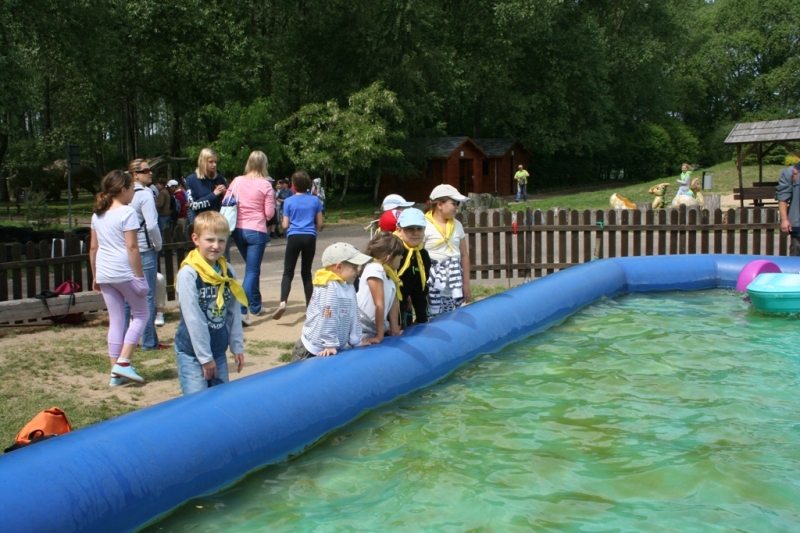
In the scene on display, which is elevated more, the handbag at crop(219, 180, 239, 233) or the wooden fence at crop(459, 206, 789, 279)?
the handbag at crop(219, 180, 239, 233)

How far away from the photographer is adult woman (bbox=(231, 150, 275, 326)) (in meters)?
8.52

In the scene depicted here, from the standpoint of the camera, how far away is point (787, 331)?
852 cm

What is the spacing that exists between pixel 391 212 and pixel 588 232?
5475 millimetres

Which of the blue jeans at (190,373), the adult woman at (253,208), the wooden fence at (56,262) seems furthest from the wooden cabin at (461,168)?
the blue jeans at (190,373)

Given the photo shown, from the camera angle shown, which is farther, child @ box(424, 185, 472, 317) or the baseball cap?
child @ box(424, 185, 472, 317)

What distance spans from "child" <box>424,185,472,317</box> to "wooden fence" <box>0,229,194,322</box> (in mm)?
4115

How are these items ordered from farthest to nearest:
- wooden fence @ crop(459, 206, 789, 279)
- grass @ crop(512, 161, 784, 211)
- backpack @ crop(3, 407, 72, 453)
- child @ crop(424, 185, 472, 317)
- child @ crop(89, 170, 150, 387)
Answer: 1. grass @ crop(512, 161, 784, 211)
2. wooden fence @ crop(459, 206, 789, 279)
3. child @ crop(424, 185, 472, 317)
4. child @ crop(89, 170, 150, 387)
5. backpack @ crop(3, 407, 72, 453)

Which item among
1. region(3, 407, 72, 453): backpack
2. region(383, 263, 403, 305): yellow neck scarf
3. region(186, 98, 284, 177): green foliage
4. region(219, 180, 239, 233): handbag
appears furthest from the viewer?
region(186, 98, 284, 177): green foliage

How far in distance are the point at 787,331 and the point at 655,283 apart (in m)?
2.41

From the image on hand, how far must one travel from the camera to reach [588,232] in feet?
40.4

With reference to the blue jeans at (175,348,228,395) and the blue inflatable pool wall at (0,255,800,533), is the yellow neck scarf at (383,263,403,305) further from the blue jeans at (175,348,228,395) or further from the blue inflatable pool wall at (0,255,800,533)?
the blue jeans at (175,348,228,395)

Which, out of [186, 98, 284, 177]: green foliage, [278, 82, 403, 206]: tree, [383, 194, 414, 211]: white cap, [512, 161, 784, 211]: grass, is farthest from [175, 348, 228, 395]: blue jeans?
[278, 82, 403, 206]: tree

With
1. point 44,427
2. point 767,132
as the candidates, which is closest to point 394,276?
point 44,427

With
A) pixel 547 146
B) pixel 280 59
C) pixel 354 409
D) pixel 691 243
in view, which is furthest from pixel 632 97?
pixel 354 409
